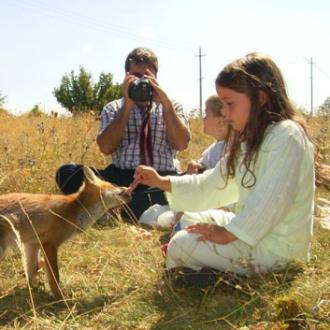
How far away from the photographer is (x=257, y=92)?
9.76 feet

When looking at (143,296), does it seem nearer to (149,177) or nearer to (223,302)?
(223,302)

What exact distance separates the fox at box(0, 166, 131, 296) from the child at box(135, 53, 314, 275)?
2.78 feet

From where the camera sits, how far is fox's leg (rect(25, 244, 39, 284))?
3.65 meters

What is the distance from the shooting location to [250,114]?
3.01m

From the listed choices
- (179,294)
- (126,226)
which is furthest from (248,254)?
(126,226)

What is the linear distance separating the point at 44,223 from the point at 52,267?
1.22 ft

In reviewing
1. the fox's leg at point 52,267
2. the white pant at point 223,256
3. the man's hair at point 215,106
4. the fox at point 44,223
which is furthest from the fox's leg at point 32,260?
the man's hair at point 215,106

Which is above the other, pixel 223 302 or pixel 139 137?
pixel 139 137

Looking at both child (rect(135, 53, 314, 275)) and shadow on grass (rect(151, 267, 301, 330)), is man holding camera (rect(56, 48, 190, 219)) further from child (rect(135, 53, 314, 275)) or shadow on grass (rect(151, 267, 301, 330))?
shadow on grass (rect(151, 267, 301, 330))

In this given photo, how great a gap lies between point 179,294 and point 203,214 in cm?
73

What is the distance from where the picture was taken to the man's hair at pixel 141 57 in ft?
17.2

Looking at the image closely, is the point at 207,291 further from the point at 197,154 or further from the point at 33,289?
the point at 197,154

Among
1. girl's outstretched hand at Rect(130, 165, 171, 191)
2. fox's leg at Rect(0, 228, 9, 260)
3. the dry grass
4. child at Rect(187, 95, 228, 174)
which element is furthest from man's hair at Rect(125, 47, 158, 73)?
fox's leg at Rect(0, 228, 9, 260)

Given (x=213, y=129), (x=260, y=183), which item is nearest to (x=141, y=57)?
(x=213, y=129)
